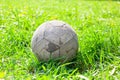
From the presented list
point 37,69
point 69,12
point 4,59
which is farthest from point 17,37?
point 69,12

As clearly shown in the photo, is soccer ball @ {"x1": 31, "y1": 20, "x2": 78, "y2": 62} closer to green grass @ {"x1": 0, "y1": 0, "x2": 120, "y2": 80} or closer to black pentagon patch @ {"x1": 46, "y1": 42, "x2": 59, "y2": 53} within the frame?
black pentagon patch @ {"x1": 46, "y1": 42, "x2": 59, "y2": 53}

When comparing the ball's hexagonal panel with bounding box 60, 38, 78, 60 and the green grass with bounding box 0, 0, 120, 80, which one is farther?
the ball's hexagonal panel with bounding box 60, 38, 78, 60

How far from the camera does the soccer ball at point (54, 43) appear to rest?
4.51m

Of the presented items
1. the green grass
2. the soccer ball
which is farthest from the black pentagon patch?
the green grass

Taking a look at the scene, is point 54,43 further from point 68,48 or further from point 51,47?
point 68,48

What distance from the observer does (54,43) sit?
4.50 metres

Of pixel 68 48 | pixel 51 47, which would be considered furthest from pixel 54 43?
pixel 68 48

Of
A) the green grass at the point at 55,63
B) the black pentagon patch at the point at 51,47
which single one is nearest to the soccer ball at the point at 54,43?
the black pentagon patch at the point at 51,47

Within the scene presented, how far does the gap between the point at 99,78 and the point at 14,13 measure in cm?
343

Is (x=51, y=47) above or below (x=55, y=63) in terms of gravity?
above

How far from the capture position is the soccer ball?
451cm

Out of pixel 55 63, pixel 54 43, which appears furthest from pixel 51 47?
pixel 55 63

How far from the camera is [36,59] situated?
4.69m

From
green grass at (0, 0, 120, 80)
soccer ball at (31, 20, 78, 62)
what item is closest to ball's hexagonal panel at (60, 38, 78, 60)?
soccer ball at (31, 20, 78, 62)
